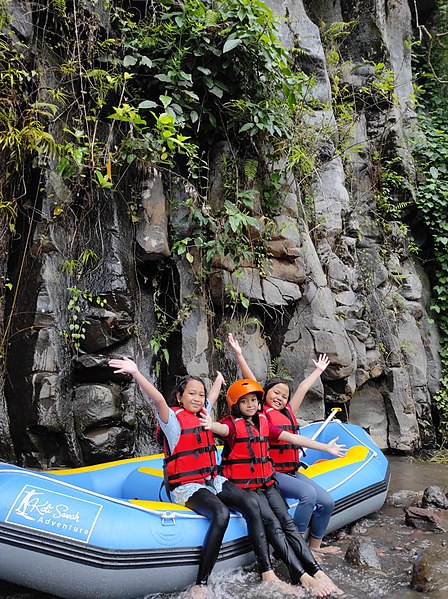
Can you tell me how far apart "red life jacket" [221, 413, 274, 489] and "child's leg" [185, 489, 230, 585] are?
32cm

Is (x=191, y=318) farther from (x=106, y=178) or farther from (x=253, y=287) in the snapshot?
(x=106, y=178)

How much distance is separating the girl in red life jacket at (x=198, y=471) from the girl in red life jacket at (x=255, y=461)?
0.09 meters

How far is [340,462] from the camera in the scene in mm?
4637

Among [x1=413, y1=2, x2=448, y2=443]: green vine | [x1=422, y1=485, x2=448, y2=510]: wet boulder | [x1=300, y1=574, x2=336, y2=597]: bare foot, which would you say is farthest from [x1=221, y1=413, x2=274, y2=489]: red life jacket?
[x1=413, y1=2, x2=448, y2=443]: green vine

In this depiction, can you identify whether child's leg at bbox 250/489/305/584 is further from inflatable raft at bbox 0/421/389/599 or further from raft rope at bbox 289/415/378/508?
raft rope at bbox 289/415/378/508

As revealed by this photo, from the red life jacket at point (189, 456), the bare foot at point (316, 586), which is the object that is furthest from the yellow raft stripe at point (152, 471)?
the bare foot at point (316, 586)

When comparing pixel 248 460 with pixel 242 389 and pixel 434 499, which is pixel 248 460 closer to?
pixel 242 389

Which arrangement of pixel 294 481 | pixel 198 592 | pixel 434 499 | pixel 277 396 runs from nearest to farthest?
pixel 198 592
pixel 294 481
pixel 277 396
pixel 434 499

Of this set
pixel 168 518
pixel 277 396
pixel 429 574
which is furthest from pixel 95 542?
pixel 429 574

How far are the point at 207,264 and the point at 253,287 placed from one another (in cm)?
65

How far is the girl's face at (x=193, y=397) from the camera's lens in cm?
366

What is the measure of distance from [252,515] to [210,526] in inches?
12.1

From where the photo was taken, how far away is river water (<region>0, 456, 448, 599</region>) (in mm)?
3170

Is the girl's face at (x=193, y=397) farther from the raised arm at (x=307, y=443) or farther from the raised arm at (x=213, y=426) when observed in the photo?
the raised arm at (x=307, y=443)
